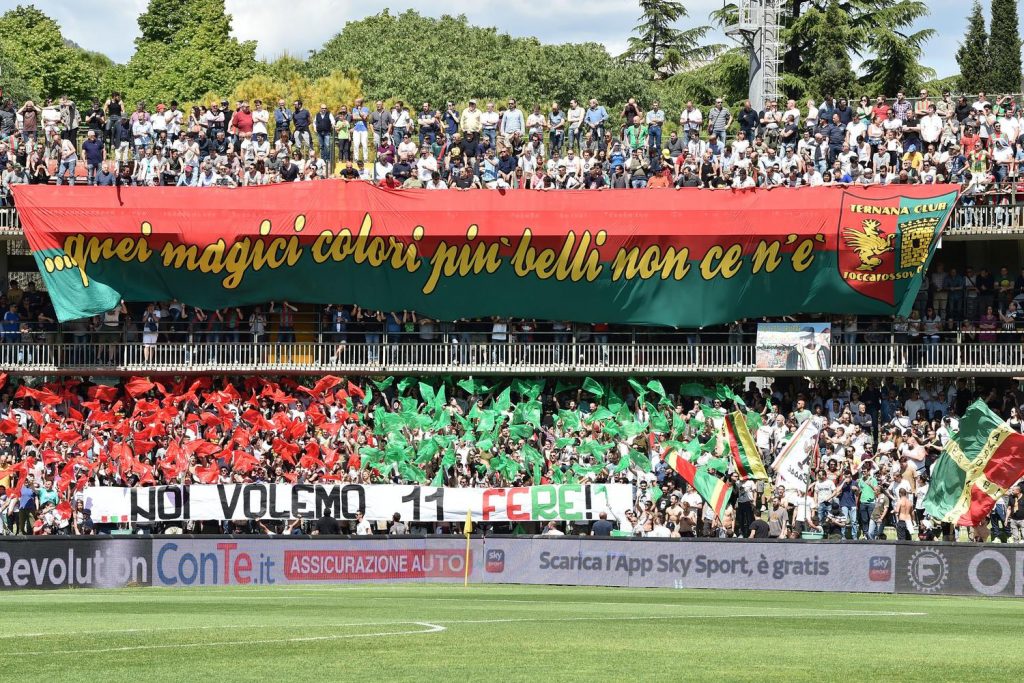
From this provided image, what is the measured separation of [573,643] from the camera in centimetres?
1587

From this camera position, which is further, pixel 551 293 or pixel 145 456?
pixel 551 293

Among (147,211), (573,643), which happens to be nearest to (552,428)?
(147,211)

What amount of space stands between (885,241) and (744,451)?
8.54 m

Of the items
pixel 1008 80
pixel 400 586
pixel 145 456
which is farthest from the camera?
pixel 1008 80

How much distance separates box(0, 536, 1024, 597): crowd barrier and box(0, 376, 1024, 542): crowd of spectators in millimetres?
2615

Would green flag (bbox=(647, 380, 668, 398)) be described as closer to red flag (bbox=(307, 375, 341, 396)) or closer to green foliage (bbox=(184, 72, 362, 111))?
red flag (bbox=(307, 375, 341, 396))

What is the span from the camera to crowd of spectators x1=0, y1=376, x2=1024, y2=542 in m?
35.0

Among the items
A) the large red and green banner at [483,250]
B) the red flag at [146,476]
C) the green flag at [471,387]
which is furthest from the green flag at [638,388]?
the red flag at [146,476]

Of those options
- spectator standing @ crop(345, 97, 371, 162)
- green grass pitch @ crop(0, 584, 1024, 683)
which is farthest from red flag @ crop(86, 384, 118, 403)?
green grass pitch @ crop(0, 584, 1024, 683)

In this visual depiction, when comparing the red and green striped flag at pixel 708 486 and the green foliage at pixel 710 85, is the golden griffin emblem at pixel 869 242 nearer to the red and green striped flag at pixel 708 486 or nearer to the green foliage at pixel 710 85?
the red and green striped flag at pixel 708 486

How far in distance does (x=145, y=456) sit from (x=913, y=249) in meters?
20.3

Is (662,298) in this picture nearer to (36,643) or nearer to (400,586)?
(400,586)

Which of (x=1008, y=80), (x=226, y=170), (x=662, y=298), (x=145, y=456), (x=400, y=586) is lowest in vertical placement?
(x=400, y=586)

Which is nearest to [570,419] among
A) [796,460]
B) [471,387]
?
[471,387]
